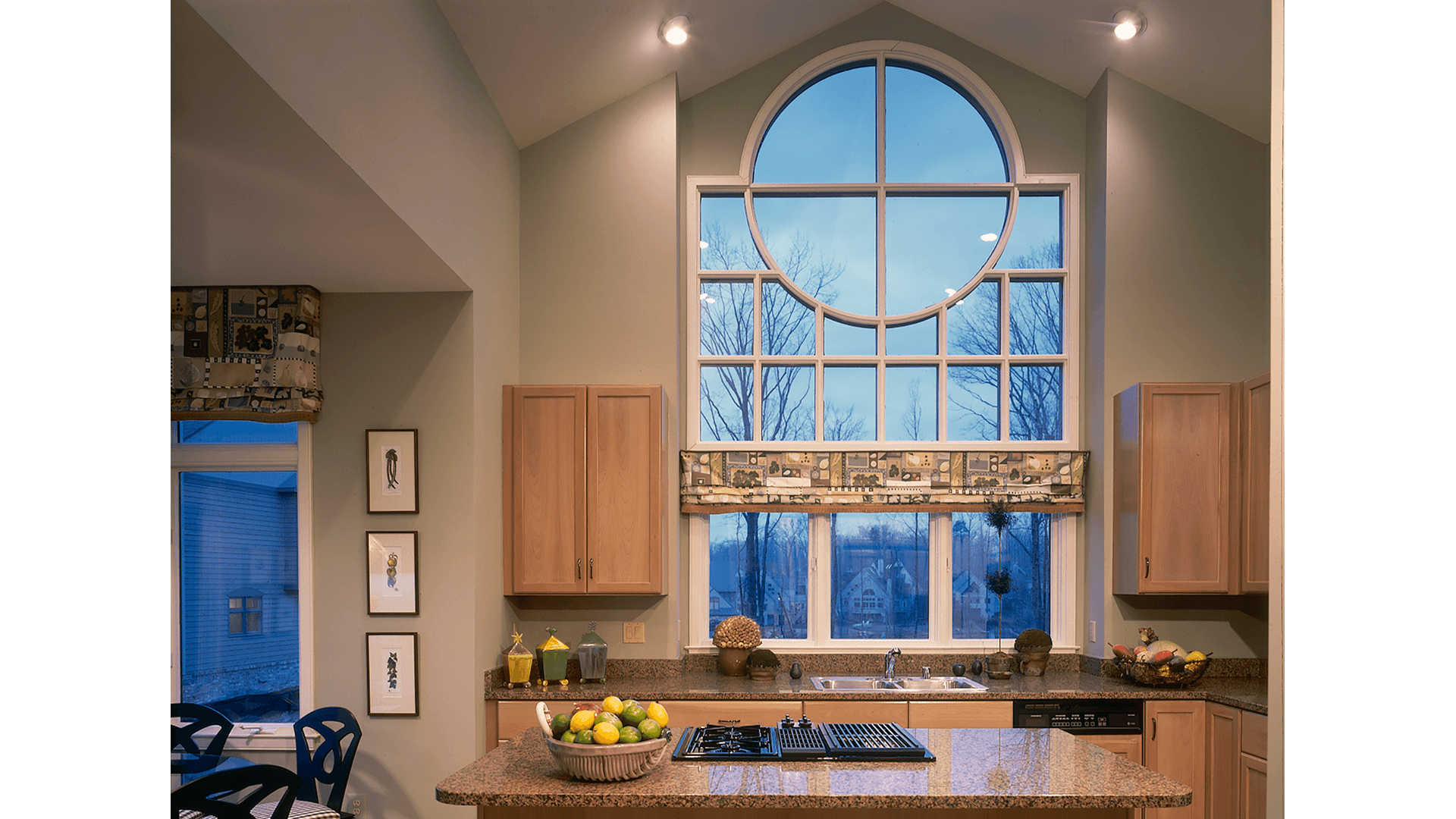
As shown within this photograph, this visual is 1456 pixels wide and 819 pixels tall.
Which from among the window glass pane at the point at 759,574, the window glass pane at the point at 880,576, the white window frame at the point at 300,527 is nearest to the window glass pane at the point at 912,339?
the window glass pane at the point at 880,576

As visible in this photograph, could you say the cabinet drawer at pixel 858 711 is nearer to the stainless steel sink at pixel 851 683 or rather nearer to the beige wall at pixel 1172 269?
the stainless steel sink at pixel 851 683

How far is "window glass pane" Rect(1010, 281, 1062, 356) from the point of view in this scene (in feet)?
17.0

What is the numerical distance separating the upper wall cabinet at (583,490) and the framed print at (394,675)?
62cm

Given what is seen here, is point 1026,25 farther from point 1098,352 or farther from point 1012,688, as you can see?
point 1012,688

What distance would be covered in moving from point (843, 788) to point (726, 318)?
10.1 ft

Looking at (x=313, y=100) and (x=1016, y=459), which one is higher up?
(x=313, y=100)

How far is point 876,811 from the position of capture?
9.05ft

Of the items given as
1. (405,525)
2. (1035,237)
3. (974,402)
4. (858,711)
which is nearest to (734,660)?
(858,711)

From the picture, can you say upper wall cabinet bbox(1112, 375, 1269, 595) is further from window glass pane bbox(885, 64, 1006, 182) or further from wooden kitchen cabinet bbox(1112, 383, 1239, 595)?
window glass pane bbox(885, 64, 1006, 182)

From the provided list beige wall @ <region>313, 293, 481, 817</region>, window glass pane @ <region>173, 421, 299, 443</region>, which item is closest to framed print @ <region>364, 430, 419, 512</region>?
beige wall @ <region>313, 293, 481, 817</region>

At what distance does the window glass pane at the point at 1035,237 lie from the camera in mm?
5219

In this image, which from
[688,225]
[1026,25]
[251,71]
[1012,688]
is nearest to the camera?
[251,71]

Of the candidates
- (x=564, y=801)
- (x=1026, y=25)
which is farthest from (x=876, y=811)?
(x=1026, y=25)

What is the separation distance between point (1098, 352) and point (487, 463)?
3.14 meters
